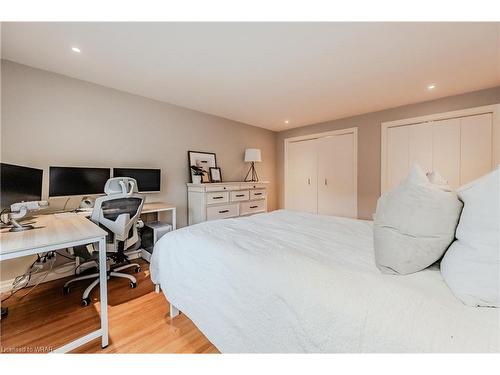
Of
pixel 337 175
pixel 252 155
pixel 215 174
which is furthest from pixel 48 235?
pixel 337 175

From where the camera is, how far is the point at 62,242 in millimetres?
1192

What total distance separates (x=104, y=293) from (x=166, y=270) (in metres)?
0.38

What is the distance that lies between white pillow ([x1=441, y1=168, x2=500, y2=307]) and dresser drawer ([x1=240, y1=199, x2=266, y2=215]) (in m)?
3.01

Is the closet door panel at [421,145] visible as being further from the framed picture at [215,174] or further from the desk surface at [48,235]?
the desk surface at [48,235]

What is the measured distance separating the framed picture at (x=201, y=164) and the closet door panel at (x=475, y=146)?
3.68 m

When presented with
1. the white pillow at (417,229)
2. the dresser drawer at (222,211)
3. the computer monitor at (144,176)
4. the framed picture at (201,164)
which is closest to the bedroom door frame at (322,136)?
the dresser drawer at (222,211)

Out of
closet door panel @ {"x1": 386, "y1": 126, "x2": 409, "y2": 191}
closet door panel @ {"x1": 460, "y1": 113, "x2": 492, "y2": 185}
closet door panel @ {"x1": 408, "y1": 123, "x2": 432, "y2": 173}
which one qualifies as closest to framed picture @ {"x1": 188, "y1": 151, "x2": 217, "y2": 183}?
closet door panel @ {"x1": 386, "y1": 126, "x2": 409, "y2": 191}

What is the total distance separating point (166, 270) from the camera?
151cm

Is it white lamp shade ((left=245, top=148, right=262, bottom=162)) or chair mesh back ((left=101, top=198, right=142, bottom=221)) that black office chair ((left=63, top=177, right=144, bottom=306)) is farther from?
white lamp shade ((left=245, top=148, right=262, bottom=162))

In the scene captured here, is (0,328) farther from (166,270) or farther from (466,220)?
(466,220)

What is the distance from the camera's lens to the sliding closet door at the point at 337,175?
3799 mm

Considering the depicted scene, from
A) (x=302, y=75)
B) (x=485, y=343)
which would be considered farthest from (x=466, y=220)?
(x=302, y=75)

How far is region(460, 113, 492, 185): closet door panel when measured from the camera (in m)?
2.64

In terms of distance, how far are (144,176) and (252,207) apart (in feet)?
6.21
